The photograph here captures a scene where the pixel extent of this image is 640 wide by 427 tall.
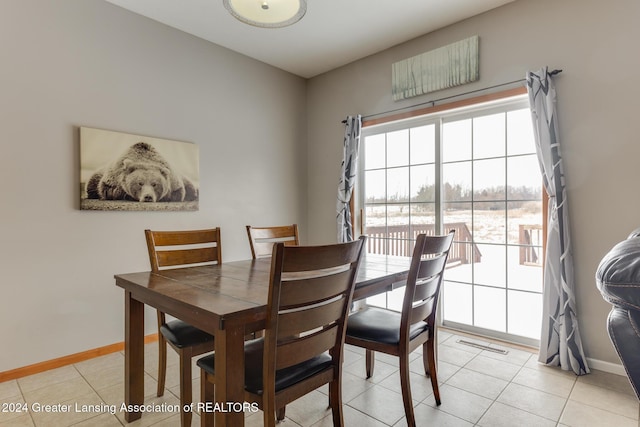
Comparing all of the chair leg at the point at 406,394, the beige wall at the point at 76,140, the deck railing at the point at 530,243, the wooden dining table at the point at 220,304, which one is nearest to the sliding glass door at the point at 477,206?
the deck railing at the point at 530,243

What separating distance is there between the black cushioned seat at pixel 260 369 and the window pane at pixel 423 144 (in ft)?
7.88

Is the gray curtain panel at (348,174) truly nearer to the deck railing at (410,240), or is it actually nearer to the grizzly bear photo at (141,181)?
the deck railing at (410,240)

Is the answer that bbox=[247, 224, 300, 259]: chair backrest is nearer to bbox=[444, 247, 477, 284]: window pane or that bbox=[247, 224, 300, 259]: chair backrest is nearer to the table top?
the table top

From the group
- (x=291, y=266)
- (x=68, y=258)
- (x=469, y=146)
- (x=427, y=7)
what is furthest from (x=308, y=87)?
(x=291, y=266)

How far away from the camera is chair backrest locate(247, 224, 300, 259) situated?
256 cm

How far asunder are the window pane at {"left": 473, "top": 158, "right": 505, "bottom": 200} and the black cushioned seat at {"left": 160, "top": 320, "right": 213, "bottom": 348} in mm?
2479

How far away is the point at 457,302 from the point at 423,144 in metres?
1.55

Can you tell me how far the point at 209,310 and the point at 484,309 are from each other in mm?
2678

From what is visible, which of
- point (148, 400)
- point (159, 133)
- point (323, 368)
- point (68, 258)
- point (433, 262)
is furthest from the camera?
point (159, 133)

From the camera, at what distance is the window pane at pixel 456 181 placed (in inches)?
122

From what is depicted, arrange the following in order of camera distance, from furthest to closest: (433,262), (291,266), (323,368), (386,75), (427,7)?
(386,75)
(427,7)
(433,262)
(323,368)
(291,266)

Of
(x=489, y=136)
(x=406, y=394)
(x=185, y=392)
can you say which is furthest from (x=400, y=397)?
(x=489, y=136)

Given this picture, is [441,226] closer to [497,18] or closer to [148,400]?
[497,18]

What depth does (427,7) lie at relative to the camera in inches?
111
